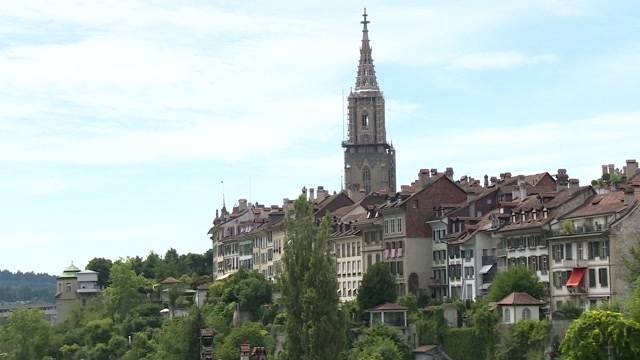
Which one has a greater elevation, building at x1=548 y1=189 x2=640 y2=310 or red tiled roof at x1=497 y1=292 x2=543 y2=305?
building at x1=548 y1=189 x2=640 y2=310

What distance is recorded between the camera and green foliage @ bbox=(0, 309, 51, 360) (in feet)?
520

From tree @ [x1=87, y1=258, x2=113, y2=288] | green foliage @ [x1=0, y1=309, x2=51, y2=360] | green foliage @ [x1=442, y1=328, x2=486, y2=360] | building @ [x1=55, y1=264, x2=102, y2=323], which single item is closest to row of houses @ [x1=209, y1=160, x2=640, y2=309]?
green foliage @ [x1=442, y1=328, x2=486, y2=360]

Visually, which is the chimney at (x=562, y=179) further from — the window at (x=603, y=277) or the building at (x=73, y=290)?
the building at (x=73, y=290)

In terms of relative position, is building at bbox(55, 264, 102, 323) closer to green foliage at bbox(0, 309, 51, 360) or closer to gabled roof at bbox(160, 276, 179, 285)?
green foliage at bbox(0, 309, 51, 360)

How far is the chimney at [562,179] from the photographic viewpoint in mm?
111131

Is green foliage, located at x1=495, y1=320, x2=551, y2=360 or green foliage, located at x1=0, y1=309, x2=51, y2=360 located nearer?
green foliage, located at x1=495, y1=320, x2=551, y2=360

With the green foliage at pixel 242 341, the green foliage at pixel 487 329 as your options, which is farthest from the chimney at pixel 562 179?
the green foliage at pixel 242 341

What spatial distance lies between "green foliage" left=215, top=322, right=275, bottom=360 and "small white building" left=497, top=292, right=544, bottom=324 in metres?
22.0

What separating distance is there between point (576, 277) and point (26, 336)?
81.1 meters

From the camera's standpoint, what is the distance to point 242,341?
112m

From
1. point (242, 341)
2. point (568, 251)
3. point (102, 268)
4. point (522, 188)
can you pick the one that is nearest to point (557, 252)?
point (568, 251)

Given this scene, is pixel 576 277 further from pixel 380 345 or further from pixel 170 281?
pixel 170 281

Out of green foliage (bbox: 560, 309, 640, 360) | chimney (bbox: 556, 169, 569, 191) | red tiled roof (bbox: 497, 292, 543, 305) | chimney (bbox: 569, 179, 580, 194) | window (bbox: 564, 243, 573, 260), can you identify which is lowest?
green foliage (bbox: 560, 309, 640, 360)

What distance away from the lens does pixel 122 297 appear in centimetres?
15588
